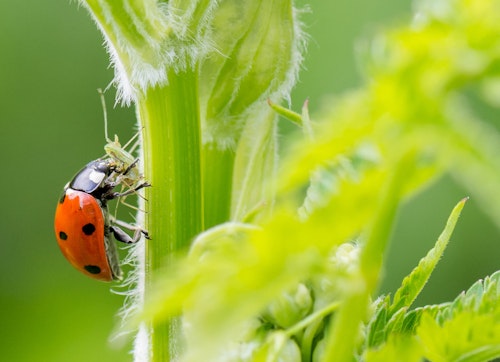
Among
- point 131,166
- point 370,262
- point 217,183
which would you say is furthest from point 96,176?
point 370,262

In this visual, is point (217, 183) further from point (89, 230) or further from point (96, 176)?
point (96, 176)

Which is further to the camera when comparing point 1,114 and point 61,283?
point 1,114

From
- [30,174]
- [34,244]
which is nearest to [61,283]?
[34,244]

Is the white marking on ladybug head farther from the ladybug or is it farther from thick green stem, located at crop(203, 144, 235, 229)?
thick green stem, located at crop(203, 144, 235, 229)

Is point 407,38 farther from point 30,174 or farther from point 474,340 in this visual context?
point 30,174

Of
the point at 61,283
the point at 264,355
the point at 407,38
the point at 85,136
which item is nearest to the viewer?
the point at 407,38

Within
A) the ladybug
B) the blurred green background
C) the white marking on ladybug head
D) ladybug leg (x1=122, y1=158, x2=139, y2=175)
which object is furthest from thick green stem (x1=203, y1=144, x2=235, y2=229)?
the blurred green background
